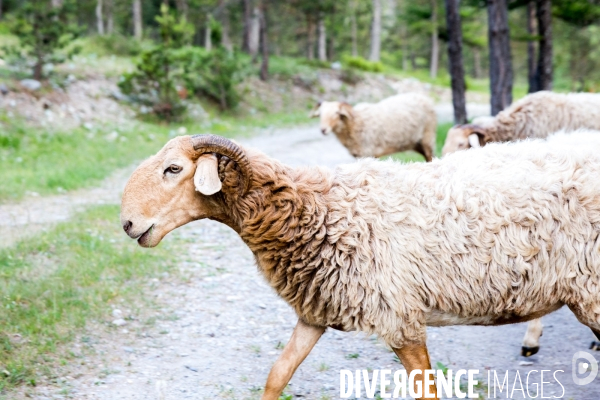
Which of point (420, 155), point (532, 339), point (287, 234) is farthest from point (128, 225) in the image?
point (420, 155)

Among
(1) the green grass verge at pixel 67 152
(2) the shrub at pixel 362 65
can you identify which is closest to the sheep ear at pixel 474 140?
(1) the green grass verge at pixel 67 152

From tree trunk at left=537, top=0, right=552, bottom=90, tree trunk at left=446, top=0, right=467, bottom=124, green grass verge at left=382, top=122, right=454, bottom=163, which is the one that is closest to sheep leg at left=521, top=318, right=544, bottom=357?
green grass verge at left=382, top=122, right=454, bottom=163

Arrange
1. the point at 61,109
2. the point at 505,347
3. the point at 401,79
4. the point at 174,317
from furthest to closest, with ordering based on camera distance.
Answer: the point at 401,79 → the point at 61,109 → the point at 174,317 → the point at 505,347

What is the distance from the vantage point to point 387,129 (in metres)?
13.8

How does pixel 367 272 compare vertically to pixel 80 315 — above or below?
above

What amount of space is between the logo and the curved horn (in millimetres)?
3246

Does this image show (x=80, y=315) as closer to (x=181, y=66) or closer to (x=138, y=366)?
(x=138, y=366)

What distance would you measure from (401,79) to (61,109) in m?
22.3

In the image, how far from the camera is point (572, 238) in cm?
420

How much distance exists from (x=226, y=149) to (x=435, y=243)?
1.54 m

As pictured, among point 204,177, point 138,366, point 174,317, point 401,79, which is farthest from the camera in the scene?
point 401,79

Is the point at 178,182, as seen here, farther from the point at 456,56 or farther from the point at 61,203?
the point at 456,56

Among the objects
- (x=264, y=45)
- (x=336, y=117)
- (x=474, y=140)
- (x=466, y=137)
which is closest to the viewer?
(x=474, y=140)

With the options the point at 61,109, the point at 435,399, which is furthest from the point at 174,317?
the point at 61,109
